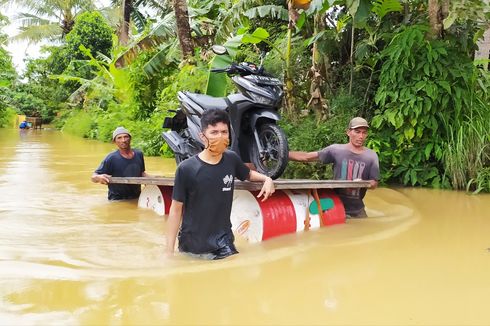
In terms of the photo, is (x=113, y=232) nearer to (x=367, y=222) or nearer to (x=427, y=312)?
(x=367, y=222)

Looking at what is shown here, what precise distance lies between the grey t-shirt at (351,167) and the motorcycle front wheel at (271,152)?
51 centimetres

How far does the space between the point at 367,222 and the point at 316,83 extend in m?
3.91

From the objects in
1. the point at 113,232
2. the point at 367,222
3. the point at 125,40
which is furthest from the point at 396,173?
the point at 125,40

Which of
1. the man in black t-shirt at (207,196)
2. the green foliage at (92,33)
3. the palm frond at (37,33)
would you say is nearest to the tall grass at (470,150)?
the man in black t-shirt at (207,196)

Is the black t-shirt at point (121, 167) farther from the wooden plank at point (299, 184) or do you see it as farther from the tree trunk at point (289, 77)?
the tree trunk at point (289, 77)

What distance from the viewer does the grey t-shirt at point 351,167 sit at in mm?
5094

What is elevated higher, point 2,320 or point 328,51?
point 328,51

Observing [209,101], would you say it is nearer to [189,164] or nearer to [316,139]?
[189,164]

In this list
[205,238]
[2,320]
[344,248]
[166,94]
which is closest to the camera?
[2,320]

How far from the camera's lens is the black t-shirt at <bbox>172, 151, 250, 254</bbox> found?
3562 mm

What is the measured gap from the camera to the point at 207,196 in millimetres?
→ 3602

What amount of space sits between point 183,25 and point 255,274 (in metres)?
7.64

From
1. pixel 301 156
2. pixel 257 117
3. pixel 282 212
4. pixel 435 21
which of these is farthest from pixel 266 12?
pixel 282 212

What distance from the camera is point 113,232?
4.94m
